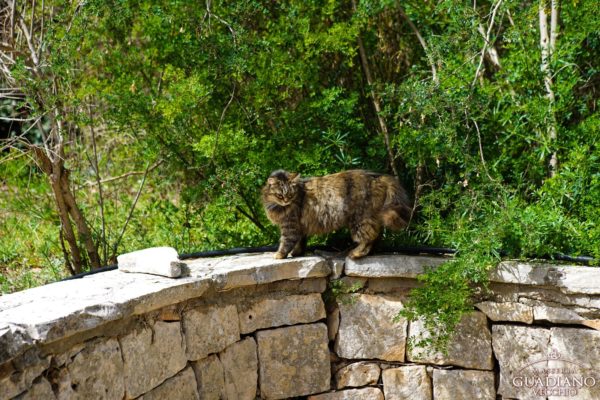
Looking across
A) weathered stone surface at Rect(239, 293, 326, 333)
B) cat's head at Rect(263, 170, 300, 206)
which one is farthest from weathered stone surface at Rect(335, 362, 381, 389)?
cat's head at Rect(263, 170, 300, 206)

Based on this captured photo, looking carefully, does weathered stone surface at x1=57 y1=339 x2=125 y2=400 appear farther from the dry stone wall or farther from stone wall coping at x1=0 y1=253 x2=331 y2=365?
stone wall coping at x1=0 y1=253 x2=331 y2=365

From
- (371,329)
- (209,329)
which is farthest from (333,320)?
(209,329)

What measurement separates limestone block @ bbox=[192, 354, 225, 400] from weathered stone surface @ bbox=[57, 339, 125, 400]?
735mm

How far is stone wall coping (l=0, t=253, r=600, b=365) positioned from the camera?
3.29 metres

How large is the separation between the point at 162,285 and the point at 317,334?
1.51 metres

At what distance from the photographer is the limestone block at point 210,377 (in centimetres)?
451

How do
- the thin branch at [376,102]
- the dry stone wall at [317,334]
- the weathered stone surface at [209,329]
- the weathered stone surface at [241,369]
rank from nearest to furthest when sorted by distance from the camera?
the dry stone wall at [317,334]
the weathered stone surface at [209,329]
the weathered stone surface at [241,369]
the thin branch at [376,102]

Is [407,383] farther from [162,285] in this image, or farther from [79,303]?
[79,303]

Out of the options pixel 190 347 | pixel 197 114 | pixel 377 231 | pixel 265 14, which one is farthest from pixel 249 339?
pixel 265 14

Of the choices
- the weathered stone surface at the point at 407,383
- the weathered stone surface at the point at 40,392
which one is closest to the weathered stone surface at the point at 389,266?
the weathered stone surface at the point at 407,383

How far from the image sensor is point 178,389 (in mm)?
4293

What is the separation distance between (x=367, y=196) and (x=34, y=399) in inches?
99.6

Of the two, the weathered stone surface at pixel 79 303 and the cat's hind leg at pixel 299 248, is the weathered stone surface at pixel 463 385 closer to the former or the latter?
the cat's hind leg at pixel 299 248

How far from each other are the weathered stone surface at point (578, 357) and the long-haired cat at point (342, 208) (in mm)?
1292
